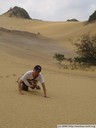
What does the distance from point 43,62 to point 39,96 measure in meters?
11.2

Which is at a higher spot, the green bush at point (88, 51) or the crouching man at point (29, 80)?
the green bush at point (88, 51)

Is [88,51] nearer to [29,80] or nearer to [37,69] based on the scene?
[29,80]

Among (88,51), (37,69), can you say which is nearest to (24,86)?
(37,69)

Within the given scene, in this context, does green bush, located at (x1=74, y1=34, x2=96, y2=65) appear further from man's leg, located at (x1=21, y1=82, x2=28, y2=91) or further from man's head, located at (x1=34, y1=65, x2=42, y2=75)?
man's head, located at (x1=34, y1=65, x2=42, y2=75)

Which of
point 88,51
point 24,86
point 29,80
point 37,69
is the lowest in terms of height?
point 24,86

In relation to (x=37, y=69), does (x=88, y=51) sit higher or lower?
higher

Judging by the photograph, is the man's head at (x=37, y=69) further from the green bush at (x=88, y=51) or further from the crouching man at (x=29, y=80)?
the green bush at (x=88, y=51)

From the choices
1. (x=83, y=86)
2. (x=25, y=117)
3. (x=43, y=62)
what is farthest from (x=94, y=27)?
(x=25, y=117)

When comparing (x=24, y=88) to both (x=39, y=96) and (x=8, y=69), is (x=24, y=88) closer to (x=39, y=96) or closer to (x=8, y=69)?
(x=39, y=96)

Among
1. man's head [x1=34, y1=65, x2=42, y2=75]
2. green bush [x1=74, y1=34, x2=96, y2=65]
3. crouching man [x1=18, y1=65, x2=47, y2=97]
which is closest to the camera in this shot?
man's head [x1=34, y1=65, x2=42, y2=75]

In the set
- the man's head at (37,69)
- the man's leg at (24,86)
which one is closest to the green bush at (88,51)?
the man's leg at (24,86)

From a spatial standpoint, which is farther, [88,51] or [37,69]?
[88,51]

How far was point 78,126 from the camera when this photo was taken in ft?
24.7

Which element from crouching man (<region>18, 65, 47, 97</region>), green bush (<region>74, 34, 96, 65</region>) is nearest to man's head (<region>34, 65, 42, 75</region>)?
crouching man (<region>18, 65, 47, 97</region>)
